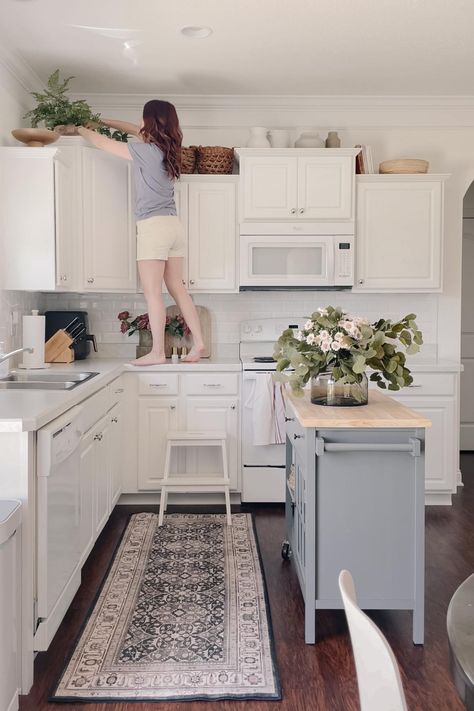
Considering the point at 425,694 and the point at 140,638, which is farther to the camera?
the point at 140,638

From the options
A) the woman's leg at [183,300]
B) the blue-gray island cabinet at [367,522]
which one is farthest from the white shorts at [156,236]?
the blue-gray island cabinet at [367,522]

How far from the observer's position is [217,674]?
2324 mm

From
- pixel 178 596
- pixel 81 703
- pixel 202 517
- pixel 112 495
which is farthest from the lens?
pixel 202 517

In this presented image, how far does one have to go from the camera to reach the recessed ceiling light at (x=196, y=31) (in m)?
3.54

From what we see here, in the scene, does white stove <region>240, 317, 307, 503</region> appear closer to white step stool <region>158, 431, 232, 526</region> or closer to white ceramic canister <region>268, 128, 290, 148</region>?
white step stool <region>158, 431, 232, 526</region>

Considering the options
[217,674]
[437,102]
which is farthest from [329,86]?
[217,674]

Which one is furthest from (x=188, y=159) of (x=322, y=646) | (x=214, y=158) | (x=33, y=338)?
(x=322, y=646)

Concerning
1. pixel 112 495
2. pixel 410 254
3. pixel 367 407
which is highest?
pixel 410 254

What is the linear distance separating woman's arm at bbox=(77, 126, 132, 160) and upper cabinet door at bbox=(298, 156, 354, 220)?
116cm

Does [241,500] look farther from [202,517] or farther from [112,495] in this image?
[112,495]

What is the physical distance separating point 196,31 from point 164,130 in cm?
61

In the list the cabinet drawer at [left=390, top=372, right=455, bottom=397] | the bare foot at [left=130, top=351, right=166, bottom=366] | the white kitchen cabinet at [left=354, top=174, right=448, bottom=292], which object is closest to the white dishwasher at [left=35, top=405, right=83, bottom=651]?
the bare foot at [left=130, top=351, right=166, bottom=366]

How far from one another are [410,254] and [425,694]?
2942 millimetres

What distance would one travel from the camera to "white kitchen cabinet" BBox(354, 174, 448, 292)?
4.46m
